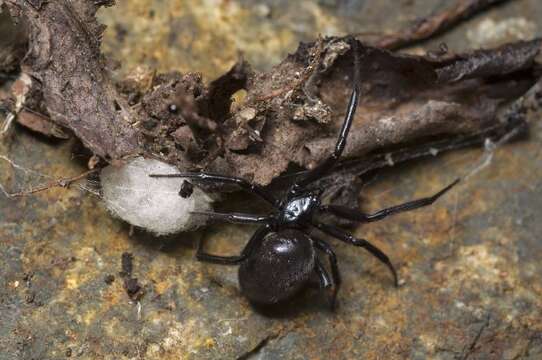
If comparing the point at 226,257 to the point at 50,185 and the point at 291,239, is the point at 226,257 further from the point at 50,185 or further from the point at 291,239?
the point at 50,185

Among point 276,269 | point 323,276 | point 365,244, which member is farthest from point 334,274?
point 276,269

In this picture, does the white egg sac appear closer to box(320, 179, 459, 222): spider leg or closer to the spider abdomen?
the spider abdomen

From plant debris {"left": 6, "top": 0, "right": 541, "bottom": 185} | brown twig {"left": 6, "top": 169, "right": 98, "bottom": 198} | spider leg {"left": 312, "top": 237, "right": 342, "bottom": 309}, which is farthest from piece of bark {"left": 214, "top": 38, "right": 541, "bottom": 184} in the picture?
brown twig {"left": 6, "top": 169, "right": 98, "bottom": 198}

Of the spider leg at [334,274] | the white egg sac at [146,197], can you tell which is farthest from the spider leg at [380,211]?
the white egg sac at [146,197]

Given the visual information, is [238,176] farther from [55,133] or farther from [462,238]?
[462,238]

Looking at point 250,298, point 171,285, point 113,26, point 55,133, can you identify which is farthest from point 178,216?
point 113,26

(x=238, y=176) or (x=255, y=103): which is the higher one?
(x=255, y=103)
